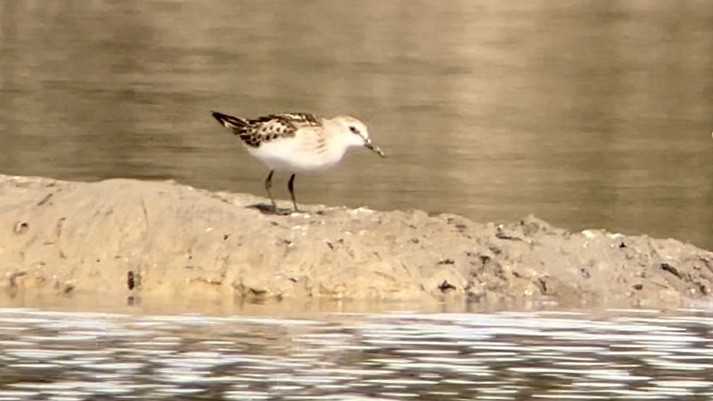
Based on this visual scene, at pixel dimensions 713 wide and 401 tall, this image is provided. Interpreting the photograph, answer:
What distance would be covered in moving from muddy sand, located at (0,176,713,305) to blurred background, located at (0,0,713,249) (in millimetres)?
2928

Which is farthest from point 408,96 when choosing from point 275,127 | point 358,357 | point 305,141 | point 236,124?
point 358,357

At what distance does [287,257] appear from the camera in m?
13.8

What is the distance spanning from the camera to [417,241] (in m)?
14.2

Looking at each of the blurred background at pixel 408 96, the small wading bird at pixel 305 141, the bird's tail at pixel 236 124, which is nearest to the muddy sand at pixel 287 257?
the small wading bird at pixel 305 141

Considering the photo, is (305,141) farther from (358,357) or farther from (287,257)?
(358,357)

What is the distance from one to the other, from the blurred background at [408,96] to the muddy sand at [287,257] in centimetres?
293

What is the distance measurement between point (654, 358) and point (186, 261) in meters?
3.54

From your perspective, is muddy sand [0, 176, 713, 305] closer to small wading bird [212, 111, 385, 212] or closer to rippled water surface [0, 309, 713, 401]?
small wading bird [212, 111, 385, 212]

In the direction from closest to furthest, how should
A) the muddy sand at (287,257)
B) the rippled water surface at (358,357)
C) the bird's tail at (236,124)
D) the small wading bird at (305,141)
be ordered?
the rippled water surface at (358,357) → the muddy sand at (287,257) → the small wading bird at (305,141) → the bird's tail at (236,124)

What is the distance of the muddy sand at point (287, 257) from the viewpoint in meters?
13.7

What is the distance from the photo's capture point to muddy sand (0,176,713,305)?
13656mm

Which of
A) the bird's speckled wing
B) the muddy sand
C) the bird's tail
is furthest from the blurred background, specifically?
the bird's speckled wing

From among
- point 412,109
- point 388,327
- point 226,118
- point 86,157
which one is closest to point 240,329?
point 388,327

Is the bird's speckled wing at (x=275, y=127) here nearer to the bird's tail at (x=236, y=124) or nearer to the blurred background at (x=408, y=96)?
the bird's tail at (x=236, y=124)
